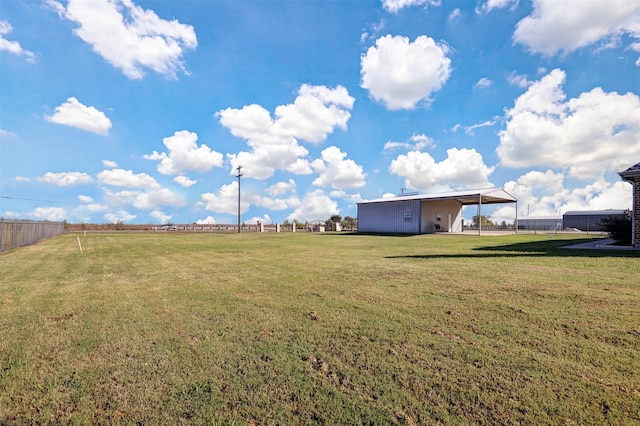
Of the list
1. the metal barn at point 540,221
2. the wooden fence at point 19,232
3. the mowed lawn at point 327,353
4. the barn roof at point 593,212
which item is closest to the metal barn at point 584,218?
the barn roof at point 593,212

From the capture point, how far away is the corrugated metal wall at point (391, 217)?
101 feet

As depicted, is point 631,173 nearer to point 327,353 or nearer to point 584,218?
point 327,353

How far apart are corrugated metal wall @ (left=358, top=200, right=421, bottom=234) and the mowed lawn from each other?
24289mm

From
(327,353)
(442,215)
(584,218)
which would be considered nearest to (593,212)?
(584,218)

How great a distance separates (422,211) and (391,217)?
381 cm

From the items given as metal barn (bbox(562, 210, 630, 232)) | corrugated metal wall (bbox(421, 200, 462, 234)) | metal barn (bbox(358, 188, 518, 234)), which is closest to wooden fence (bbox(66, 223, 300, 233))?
metal barn (bbox(358, 188, 518, 234))

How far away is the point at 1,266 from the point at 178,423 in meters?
11.8

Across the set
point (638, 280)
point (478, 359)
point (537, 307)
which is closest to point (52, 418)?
point (478, 359)

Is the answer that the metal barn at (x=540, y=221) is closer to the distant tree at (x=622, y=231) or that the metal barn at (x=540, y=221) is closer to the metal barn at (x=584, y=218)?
the metal barn at (x=584, y=218)

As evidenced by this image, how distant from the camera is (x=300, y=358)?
333 cm

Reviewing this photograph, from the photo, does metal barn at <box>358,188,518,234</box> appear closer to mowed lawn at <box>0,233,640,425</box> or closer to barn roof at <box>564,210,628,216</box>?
mowed lawn at <box>0,233,640,425</box>

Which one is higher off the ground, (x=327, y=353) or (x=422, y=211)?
(x=422, y=211)

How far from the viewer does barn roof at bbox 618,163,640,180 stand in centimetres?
1334

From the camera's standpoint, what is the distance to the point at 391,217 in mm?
33531
